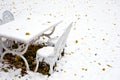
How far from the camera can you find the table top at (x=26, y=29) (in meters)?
3.00

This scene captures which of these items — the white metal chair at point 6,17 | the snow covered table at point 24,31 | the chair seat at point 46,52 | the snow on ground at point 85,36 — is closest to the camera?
the snow covered table at point 24,31

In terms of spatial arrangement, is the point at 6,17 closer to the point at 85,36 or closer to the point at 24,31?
the point at 24,31

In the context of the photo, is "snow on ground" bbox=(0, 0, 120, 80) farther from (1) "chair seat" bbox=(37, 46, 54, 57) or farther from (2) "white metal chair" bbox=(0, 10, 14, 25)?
(2) "white metal chair" bbox=(0, 10, 14, 25)

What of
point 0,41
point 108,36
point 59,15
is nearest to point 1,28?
point 0,41

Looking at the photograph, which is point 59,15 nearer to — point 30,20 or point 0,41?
point 30,20

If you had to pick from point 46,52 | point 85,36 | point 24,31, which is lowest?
point 85,36

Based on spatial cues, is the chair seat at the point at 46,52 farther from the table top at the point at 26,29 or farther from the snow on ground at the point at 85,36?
the snow on ground at the point at 85,36

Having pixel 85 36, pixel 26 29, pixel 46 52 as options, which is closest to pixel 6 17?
pixel 26 29

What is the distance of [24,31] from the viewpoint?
3.20 metres

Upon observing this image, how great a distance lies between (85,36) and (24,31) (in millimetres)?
2126

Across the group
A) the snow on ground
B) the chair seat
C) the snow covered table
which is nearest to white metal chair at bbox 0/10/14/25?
the snow covered table

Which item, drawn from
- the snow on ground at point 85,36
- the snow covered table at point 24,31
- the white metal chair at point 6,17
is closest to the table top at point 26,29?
the snow covered table at point 24,31

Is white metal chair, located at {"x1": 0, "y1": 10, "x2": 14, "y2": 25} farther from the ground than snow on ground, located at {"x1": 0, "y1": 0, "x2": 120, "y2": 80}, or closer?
farther from the ground

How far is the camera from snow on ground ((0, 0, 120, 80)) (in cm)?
337
